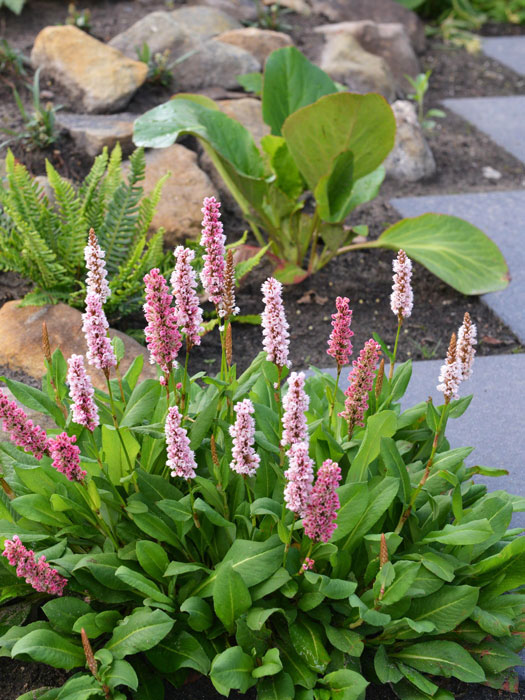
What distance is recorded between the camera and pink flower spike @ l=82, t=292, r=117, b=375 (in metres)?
1.67

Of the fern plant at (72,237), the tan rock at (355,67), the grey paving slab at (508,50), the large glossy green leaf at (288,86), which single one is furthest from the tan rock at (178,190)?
the grey paving slab at (508,50)

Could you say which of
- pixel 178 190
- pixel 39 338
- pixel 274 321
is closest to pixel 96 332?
pixel 274 321

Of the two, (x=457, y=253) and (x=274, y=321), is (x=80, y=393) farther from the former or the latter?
(x=457, y=253)

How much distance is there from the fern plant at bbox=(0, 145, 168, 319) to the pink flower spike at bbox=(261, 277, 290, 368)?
1.50 metres

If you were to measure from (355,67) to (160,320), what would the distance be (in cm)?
442

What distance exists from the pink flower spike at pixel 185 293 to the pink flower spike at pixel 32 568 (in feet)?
1.95

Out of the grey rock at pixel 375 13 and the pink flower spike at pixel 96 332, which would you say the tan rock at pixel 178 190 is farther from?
the grey rock at pixel 375 13

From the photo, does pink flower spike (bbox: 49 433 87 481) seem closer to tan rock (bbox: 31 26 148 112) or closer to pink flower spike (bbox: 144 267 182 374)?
pink flower spike (bbox: 144 267 182 374)

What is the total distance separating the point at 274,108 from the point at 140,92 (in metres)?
1.58

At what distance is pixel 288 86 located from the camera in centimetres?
373

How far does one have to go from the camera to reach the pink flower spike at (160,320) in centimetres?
174

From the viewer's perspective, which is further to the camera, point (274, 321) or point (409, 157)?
point (409, 157)

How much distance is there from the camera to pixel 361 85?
219 inches

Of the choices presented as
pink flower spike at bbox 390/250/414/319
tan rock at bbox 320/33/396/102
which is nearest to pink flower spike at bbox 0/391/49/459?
pink flower spike at bbox 390/250/414/319
